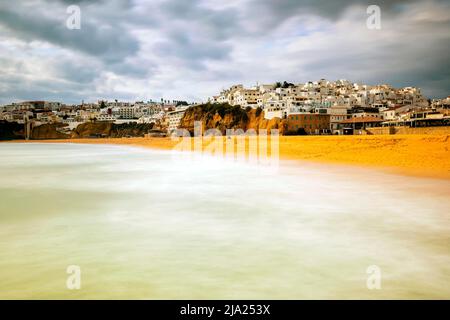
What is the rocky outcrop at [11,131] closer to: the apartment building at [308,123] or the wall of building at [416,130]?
the apartment building at [308,123]

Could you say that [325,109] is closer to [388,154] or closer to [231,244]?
[388,154]

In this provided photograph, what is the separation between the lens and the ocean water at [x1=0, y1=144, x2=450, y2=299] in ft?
15.3

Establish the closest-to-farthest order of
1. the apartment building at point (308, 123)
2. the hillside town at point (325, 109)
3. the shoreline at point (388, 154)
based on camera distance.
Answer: the shoreline at point (388, 154), the hillside town at point (325, 109), the apartment building at point (308, 123)

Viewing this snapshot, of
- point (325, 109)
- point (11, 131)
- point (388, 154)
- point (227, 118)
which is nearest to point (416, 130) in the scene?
point (388, 154)

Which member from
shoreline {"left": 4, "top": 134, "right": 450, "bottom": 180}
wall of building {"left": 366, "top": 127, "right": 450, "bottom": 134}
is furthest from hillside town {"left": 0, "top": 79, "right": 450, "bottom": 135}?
shoreline {"left": 4, "top": 134, "right": 450, "bottom": 180}

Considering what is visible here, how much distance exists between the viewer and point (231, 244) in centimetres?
663

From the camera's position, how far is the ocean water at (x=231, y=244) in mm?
4672

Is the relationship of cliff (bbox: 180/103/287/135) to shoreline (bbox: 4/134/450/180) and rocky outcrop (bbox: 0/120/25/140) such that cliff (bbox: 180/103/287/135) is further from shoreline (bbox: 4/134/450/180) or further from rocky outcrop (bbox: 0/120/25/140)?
rocky outcrop (bbox: 0/120/25/140)

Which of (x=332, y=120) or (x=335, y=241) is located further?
(x=332, y=120)

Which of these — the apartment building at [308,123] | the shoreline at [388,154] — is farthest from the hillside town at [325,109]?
the shoreline at [388,154]
